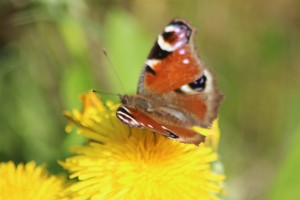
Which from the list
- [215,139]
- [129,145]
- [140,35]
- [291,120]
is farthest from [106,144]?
[291,120]

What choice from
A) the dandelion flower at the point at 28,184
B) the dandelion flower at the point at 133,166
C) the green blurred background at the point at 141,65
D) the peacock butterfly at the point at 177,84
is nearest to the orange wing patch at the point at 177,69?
the peacock butterfly at the point at 177,84

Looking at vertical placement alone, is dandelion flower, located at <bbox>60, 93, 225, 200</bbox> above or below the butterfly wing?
below

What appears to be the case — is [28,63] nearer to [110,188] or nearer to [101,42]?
[101,42]

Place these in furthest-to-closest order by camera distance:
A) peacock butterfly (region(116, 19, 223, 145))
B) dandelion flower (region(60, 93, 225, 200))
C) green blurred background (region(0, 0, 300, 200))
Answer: green blurred background (region(0, 0, 300, 200)) → peacock butterfly (region(116, 19, 223, 145)) → dandelion flower (region(60, 93, 225, 200))

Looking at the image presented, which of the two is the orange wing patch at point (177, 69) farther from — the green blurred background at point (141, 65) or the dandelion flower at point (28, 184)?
the green blurred background at point (141, 65)

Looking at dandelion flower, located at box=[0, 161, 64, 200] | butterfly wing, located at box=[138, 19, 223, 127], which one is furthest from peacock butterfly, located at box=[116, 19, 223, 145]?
dandelion flower, located at box=[0, 161, 64, 200]

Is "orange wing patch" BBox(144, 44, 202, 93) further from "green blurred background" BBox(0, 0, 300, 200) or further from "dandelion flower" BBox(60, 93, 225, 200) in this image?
"green blurred background" BBox(0, 0, 300, 200)
